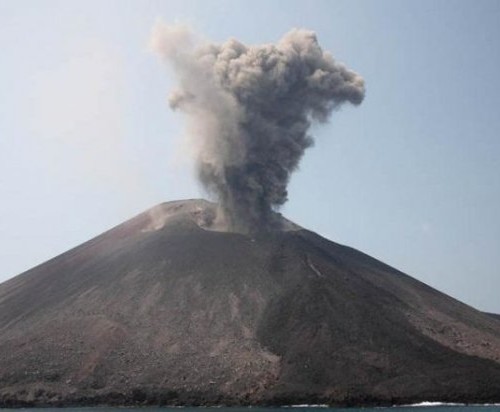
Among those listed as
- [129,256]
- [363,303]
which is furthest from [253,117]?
[363,303]

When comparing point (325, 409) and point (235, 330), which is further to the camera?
point (235, 330)

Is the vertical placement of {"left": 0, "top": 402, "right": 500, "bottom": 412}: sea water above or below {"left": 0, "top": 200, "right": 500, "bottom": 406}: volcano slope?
below

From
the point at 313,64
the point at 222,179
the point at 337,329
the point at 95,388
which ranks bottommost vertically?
the point at 95,388

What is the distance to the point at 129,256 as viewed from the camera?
343ft

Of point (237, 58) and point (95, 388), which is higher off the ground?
point (237, 58)

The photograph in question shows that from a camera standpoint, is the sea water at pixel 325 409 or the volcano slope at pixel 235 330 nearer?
the sea water at pixel 325 409

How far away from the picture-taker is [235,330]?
8062 cm

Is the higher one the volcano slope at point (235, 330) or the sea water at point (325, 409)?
the volcano slope at point (235, 330)

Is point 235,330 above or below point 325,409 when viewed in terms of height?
above

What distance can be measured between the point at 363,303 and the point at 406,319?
222 inches

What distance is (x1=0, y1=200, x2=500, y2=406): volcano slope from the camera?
6875 cm

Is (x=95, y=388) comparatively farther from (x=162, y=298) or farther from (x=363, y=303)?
(x=363, y=303)

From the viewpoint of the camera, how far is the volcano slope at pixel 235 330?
68750 mm

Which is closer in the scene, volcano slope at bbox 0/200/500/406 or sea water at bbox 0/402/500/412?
sea water at bbox 0/402/500/412
